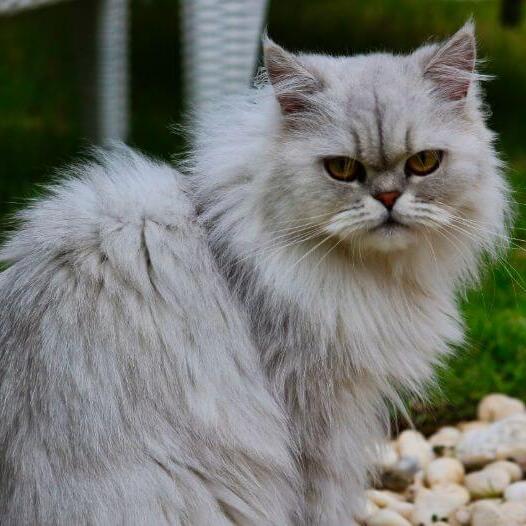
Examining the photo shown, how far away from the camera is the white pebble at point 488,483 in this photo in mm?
2943

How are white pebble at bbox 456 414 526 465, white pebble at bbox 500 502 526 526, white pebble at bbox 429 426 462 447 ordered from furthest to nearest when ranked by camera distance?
white pebble at bbox 429 426 462 447
white pebble at bbox 456 414 526 465
white pebble at bbox 500 502 526 526

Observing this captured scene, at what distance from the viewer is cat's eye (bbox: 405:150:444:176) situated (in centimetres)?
226

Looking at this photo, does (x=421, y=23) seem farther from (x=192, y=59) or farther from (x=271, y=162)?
(x=271, y=162)

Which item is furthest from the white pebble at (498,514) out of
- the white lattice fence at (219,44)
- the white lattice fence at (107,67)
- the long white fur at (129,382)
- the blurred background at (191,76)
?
the white lattice fence at (107,67)

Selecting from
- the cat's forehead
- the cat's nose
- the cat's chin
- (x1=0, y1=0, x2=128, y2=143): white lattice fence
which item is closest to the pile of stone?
the cat's chin

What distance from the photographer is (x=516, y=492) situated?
2.86 meters

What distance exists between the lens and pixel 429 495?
2.94 m

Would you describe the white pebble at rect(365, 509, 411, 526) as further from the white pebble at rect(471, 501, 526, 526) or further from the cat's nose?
the cat's nose

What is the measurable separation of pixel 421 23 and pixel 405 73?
5619 mm

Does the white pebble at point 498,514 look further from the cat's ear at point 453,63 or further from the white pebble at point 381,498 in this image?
the cat's ear at point 453,63

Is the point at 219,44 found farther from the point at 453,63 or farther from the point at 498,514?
the point at 498,514

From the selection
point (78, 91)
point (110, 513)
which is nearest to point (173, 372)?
point (110, 513)

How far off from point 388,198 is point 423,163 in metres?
0.14

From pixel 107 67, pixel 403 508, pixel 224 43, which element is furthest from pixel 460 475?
pixel 107 67
